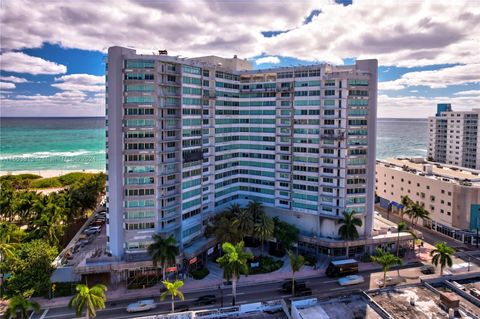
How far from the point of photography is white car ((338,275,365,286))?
63.5 metres

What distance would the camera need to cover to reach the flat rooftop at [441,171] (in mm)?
92213

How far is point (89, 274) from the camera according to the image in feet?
206

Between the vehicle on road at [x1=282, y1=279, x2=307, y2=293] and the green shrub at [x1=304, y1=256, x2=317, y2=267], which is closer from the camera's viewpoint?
the vehicle on road at [x1=282, y1=279, x2=307, y2=293]

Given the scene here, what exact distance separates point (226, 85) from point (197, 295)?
1885 inches

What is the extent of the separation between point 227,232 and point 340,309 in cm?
3116

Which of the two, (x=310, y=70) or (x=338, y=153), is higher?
(x=310, y=70)

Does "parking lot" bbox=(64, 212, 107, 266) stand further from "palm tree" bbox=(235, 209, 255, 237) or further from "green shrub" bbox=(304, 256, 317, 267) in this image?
"green shrub" bbox=(304, 256, 317, 267)

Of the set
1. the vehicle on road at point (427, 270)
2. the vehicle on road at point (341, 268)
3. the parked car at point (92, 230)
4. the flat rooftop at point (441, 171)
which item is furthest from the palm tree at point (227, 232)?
the flat rooftop at point (441, 171)

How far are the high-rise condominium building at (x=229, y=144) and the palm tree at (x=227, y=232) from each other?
18.6 ft

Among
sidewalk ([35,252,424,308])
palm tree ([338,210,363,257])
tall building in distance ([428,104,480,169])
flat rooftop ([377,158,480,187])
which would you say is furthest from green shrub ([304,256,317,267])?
tall building in distance ([428,104,480,169])

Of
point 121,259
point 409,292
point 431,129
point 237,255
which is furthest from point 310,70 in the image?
point 431,129

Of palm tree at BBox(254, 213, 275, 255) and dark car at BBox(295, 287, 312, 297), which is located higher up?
palm tree at BBox(254, 213, 275, 255)

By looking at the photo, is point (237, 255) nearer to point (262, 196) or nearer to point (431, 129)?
point (262, 196)

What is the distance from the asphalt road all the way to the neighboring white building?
1021 inches
